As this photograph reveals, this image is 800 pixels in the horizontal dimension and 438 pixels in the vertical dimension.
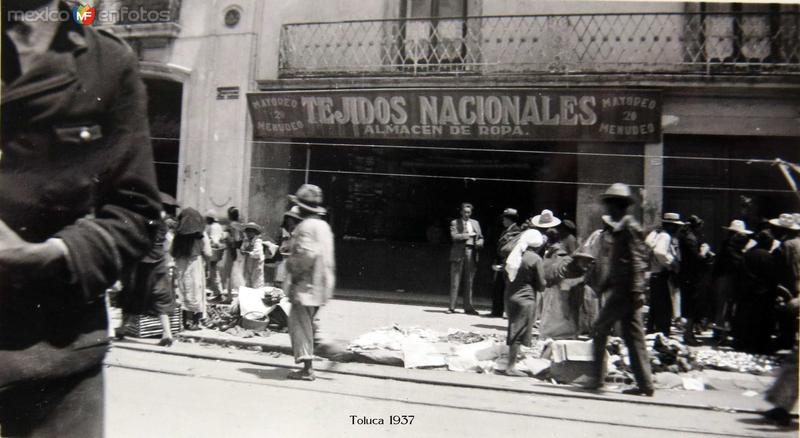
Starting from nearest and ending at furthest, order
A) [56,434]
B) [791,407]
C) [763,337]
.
→ [56,434] → [791,407] → [763,337]

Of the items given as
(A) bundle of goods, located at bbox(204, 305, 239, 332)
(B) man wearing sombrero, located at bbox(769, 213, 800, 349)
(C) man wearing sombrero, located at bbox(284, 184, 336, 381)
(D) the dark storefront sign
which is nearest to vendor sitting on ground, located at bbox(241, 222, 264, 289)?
(A) bundle of goods, located at bbox(204, 305, 239, 332)

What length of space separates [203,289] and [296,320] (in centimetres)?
263

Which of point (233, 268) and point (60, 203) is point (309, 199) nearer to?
point (60, 203)

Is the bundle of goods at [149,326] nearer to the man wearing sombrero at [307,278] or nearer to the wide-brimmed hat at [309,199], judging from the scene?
the man wearing sombrero at [307,278]

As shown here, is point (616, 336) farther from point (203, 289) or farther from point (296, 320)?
point (203, 289)

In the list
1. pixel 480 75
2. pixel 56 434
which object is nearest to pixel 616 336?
pixel 480 75

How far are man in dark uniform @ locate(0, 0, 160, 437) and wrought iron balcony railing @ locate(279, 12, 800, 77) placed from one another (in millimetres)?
8120

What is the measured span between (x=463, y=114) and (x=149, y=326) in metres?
5.88

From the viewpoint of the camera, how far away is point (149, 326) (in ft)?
22.7

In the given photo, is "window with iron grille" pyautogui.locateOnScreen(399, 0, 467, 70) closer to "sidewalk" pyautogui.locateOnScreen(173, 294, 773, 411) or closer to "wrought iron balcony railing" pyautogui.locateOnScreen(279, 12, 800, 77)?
"wrought iron balcony railing" pyautogui.locateOnScreen(279, 12, 800, 77)

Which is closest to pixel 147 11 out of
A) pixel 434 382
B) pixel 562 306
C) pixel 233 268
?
pixel 233 268

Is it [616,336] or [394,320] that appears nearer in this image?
[616,336]

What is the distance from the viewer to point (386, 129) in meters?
10.3

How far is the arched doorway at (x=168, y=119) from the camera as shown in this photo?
9.30 meters
